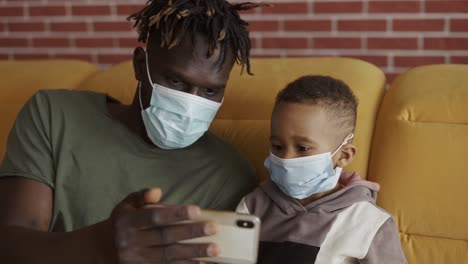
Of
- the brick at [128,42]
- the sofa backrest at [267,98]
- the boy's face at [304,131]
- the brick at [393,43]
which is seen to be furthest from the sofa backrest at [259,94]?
the brick at [128,42]

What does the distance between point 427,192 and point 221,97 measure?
1.90ft

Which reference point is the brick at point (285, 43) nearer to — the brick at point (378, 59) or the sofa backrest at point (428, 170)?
the brick at point (378, 59)

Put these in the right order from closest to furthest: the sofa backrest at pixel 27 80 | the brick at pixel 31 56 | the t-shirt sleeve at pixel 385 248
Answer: the t-shirt sleeve at pixel 385 248 → the sofa backrest at pixel 27 80 → the brick at pixel 31 56

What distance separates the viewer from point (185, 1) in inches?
62.2

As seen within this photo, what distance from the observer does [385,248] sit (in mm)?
1431

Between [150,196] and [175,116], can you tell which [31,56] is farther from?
[150,196]

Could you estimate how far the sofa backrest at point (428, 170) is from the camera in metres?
1.56

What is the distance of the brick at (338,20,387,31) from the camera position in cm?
225

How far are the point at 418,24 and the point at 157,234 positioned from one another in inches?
59.0

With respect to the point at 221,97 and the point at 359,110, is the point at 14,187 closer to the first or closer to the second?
the point at 221,97

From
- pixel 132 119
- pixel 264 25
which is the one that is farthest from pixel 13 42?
pixel 132 119

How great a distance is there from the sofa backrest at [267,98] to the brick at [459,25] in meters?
0.43

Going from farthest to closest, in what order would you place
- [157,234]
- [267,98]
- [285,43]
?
[285,43] < [267,98] < [157,234]

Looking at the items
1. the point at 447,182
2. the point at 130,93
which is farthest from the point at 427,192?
the point at 130,93
